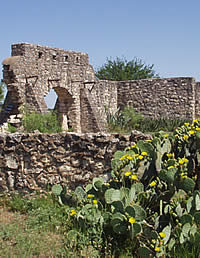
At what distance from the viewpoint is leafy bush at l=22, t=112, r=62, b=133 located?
12.6 metres

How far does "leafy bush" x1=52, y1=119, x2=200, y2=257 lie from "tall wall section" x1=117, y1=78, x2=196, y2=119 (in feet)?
44.5

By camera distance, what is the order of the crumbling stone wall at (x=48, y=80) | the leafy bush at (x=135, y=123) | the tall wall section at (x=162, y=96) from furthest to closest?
the tall wall section at (x=162, y=96), the leafy bush at (x=135, y=123), the crumbling stone wall at (x=48, y=80)

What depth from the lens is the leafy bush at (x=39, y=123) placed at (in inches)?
498

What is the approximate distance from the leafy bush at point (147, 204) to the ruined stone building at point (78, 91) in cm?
936

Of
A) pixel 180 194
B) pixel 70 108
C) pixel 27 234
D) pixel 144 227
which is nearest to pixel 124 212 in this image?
pixel 144 227

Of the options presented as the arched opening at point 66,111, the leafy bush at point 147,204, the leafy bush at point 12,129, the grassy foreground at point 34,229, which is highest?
the arched opening at point 66,111

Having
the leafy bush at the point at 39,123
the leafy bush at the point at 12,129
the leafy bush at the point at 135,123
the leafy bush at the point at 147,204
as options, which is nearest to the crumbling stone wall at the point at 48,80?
the leafy bush at the point at 39,123

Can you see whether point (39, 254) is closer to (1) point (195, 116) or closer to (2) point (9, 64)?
(2) point (9, 64)

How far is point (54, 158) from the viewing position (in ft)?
19.8

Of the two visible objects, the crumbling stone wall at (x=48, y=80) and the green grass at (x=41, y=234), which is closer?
the green grass at (x=41, y=234)

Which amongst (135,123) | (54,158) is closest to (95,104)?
(135,123)

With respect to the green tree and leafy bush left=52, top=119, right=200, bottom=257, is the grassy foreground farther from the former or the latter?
the green tree

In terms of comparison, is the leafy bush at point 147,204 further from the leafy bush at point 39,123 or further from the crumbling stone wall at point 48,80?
the crumbling stone wall at point 48,80

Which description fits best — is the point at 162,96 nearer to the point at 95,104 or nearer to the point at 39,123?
the point at 95,104
